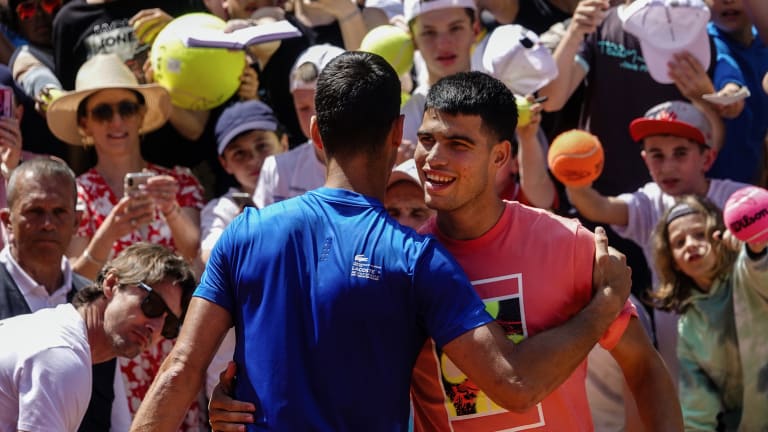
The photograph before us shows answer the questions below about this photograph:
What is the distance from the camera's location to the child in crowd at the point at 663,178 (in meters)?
6.30

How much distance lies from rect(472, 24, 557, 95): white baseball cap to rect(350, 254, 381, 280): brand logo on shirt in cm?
297

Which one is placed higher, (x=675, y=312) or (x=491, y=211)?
(x=491, y=211)

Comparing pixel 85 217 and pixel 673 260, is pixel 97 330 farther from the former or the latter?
pixel 673 260

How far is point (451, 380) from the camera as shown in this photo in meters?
3.74

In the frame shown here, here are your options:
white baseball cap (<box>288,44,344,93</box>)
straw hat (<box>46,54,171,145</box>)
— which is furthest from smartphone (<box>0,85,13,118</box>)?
white baseball cap (<box>288,44,344,93</box>)

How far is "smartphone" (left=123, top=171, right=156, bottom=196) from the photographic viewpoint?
20.2 feet

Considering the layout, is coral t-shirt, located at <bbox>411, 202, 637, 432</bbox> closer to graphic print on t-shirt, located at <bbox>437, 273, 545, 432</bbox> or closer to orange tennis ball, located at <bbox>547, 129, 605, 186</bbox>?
graphic print on t-shirt, located at <bbox>437, 273, 545, 432</bbox>

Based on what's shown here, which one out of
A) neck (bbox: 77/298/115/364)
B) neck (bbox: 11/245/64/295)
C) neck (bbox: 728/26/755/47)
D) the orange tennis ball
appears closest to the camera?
neck (bbox: 77/298/115/364)

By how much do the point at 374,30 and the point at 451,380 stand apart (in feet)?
11.1

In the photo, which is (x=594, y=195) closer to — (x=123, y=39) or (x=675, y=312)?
(x=675, y=312)

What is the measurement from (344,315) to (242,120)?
3499 millimetres

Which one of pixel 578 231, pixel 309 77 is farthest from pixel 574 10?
pixel 578 231

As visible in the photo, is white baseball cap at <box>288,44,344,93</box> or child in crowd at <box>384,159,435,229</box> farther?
white baseball cap at <box>288,44,344,93</box>

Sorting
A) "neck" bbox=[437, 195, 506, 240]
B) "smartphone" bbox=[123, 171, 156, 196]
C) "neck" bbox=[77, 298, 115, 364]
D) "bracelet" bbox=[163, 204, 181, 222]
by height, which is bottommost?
"neck" bbox=[77, 298, 115, 364]
